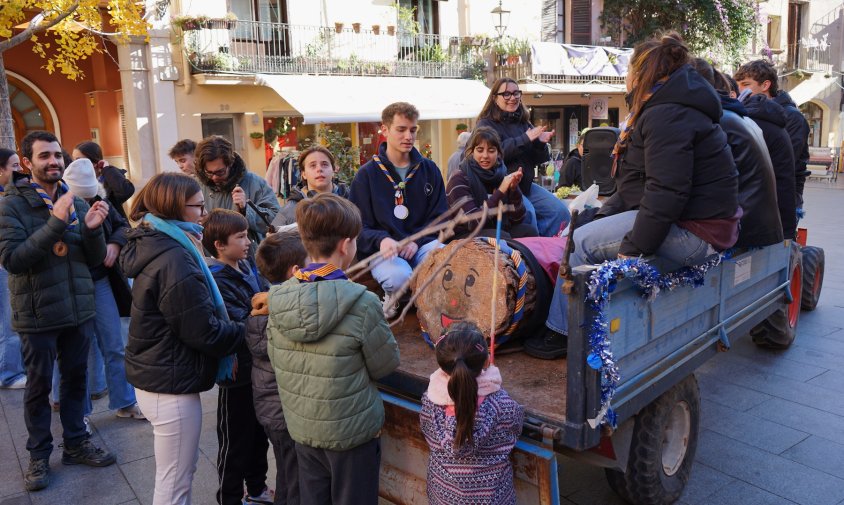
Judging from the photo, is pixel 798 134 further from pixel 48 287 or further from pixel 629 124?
pixel 48 287

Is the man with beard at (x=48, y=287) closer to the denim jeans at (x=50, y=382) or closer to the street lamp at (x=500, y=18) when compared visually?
the denim jeans at (x=50, y=382)

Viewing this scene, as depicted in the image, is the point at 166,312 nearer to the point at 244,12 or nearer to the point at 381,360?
the point at 381,360

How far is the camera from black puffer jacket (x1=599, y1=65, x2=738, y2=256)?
3088 millimetres

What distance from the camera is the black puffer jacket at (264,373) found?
304cm

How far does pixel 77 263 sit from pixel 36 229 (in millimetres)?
315

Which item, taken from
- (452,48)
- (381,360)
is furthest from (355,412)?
(452,48)

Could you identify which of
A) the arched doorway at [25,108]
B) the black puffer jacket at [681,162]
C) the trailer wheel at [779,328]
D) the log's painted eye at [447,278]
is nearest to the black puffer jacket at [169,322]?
the log's painted eye at [447,278]

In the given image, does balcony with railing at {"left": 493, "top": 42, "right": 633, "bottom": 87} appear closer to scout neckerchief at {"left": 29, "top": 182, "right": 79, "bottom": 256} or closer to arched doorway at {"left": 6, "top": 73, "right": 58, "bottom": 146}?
arched doorway at {"left": 6, "top": 73, "right": 58, "bottom": 146}

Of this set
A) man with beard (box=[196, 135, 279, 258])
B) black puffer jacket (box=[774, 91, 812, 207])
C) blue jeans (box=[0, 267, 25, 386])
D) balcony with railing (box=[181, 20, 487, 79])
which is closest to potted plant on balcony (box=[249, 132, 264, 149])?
balcony with railing (box=[181, 20, 487, 79])

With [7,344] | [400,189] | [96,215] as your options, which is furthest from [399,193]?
[7,344]

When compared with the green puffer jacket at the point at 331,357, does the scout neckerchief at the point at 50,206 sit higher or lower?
higher

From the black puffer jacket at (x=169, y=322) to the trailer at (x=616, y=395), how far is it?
87 cm

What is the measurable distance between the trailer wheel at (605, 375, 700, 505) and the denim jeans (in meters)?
3.27

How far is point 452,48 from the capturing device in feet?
62.8
